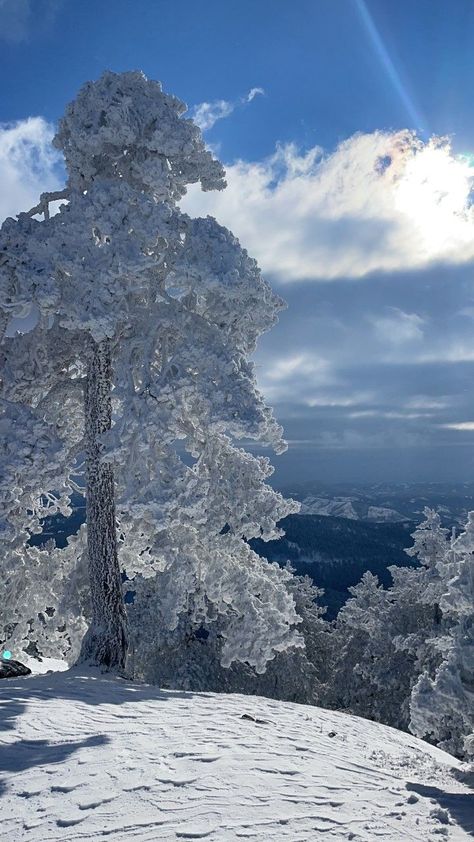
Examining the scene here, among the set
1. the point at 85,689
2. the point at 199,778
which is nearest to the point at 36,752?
the point at 199,778

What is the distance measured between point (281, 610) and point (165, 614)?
2.65 metres

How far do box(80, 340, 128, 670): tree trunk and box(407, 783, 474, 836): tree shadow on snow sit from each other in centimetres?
642

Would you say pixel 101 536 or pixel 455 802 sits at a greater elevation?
pixel 101 536

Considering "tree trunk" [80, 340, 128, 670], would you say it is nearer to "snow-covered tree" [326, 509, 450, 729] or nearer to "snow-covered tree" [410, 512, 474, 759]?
"snow-covered tree" [410, 512, 474, 759]

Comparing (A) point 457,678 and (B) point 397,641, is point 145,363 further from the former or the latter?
(B) point 397,641

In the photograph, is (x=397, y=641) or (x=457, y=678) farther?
(x=397, y=641)

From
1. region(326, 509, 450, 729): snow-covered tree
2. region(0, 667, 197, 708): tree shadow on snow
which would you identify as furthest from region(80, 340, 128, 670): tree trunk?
region(326, 509, 450, 729): snow-covered tree

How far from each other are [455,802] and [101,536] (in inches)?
297

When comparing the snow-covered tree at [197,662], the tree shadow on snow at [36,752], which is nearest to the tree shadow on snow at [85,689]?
the tree shadow on snow at [36,752]

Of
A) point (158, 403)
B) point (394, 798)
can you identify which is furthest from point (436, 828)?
point (158, 403)

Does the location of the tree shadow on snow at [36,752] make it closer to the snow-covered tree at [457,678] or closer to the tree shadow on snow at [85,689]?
the tree shadow on snow at [85,689]

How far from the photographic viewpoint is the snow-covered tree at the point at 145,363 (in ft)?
30.8

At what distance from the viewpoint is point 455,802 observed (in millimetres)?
5582

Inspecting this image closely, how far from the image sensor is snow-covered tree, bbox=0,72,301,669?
9375mm
